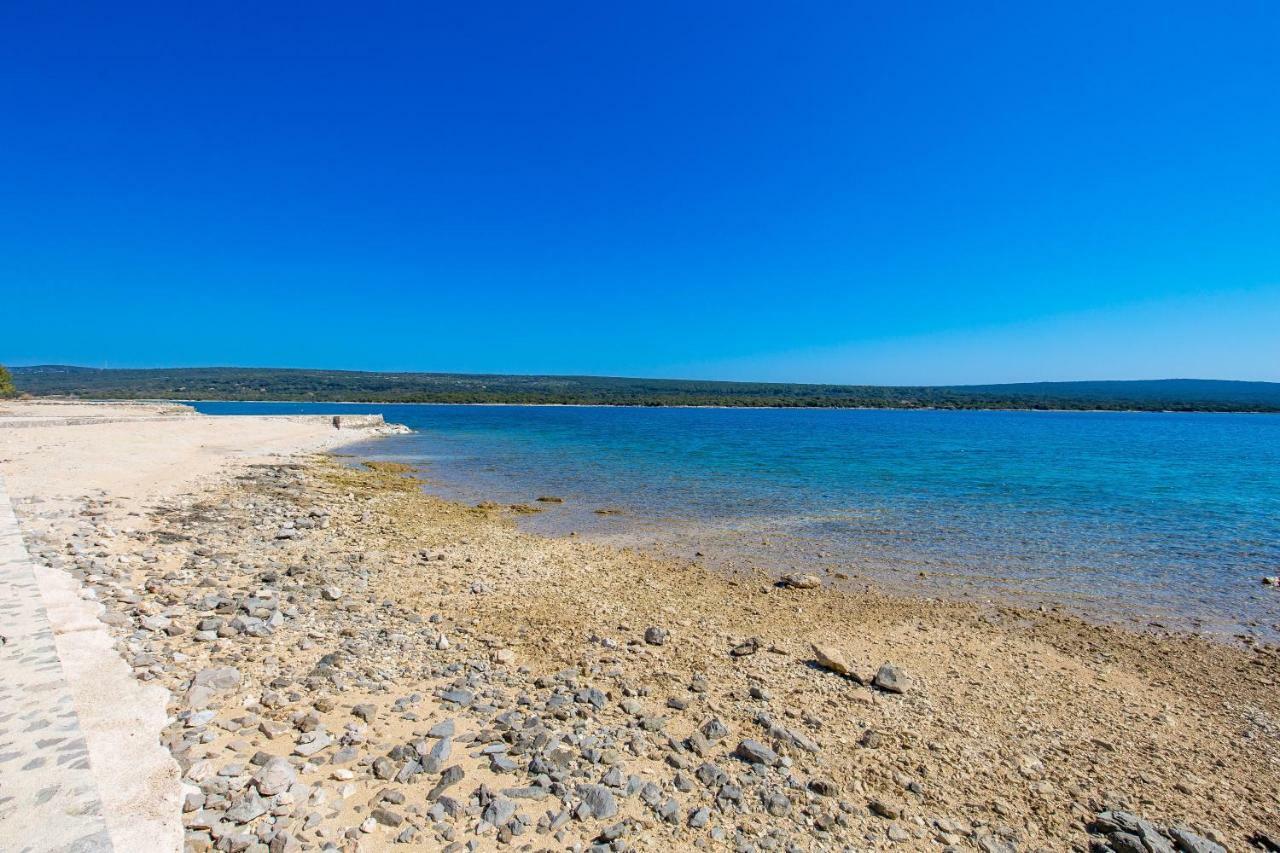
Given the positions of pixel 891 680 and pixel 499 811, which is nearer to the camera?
pixel 499 811

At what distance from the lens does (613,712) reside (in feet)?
18.3

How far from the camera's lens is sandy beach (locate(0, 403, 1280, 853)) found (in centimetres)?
405

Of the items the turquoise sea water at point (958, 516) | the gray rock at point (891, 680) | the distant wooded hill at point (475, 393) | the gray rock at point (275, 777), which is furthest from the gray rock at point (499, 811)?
the distant wooded hill at point (475, 393)

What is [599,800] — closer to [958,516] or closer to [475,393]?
[958,516]

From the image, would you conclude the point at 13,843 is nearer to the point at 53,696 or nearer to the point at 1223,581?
the point at 53,696

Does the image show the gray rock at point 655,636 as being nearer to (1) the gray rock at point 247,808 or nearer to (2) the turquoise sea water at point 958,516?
(1) the gray rock at point 247,808

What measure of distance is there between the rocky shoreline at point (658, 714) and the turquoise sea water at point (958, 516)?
7.49ft

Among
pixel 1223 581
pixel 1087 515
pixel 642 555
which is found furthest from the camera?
pixel 1087 515

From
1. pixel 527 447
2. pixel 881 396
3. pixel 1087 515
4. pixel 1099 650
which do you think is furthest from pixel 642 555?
pixel 881 396

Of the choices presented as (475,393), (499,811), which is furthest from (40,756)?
(475,393)

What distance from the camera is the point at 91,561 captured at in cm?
A: 871

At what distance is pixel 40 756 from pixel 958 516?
18952mm

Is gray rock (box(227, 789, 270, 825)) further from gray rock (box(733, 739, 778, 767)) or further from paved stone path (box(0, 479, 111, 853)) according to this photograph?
gray rock (box(733, 739, 778, 767))

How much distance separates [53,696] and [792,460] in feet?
104
